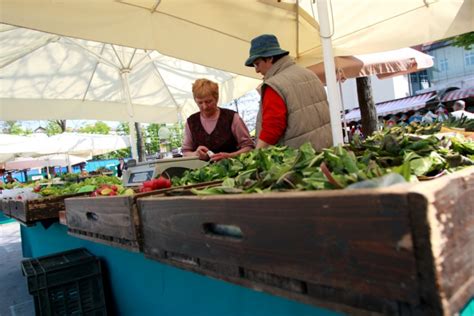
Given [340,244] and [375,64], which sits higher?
[375,64]

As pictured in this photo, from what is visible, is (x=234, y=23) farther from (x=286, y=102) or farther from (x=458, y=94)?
(x=458, y=94)

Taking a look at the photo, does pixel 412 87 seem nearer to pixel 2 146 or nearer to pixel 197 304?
pixel 2 146

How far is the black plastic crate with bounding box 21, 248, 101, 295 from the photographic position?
2.98 m

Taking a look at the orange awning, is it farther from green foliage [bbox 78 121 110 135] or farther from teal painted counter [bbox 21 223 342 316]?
green foliage [bbox 78 121 110 135]

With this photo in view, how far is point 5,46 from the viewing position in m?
7.04

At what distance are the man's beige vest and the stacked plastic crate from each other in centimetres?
186

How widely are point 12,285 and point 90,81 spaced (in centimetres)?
482

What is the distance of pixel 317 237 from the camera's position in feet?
2.50

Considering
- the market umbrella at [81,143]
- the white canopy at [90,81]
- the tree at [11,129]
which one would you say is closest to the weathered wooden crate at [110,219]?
the white canopy at [90,81]

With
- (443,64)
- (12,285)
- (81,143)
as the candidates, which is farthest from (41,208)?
(443,64)

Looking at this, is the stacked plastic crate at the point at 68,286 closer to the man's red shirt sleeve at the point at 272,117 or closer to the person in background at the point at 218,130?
the person in background at the point at 218,130

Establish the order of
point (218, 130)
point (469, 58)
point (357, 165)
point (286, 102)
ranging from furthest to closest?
point (469, 58), point (218, 130), point (286, 102), point (357, 165)

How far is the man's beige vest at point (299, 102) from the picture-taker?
2.52 metres

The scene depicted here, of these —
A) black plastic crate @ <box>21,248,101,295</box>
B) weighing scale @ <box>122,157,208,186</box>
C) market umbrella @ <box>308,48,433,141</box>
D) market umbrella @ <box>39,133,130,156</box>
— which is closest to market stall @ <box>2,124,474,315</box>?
weighing scale @ <box>122,157,208,186</box>
